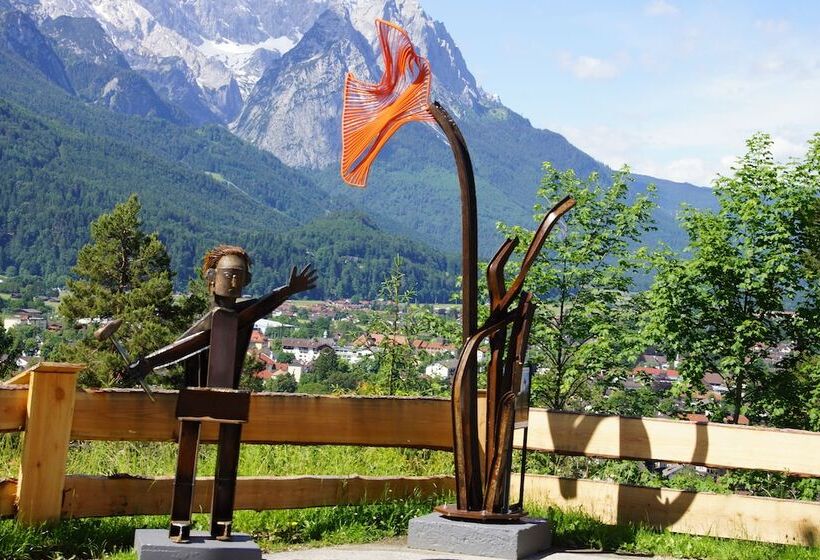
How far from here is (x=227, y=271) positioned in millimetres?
5637

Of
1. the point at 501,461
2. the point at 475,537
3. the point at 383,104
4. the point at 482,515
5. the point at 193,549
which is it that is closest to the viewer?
the point at 193,549

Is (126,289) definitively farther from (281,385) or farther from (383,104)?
(383,104)

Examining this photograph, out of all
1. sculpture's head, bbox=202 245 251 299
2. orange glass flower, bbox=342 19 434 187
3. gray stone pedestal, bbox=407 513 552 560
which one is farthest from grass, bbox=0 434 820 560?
orange glass flower, bbox=342 19 434 187

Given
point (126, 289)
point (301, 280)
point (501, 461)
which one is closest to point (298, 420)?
point (501, 461)

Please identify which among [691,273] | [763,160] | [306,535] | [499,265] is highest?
[763,160]

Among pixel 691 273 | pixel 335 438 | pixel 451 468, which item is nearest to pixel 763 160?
pixel 691 273

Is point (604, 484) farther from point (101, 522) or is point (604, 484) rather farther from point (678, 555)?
point (101, 522)

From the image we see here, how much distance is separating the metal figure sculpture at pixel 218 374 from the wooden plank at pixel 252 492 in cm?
112

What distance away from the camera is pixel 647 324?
2292cm

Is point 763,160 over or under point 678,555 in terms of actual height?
over

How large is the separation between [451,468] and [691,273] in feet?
51.7

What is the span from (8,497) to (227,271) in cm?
195

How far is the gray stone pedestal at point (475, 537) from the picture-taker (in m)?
6.51

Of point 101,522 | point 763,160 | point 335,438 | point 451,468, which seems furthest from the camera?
point 763,160
